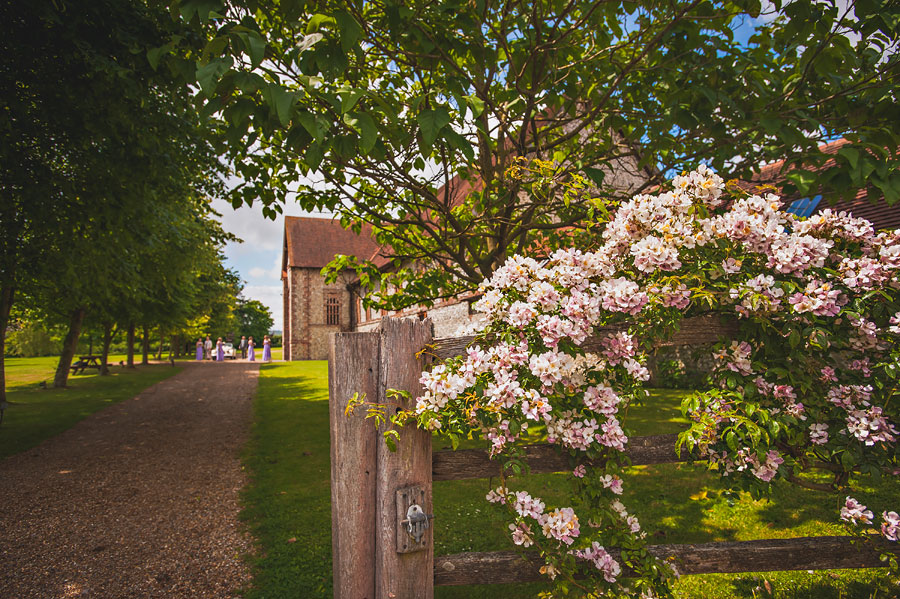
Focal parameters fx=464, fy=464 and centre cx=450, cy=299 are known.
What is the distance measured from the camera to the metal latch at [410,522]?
7.45 feet

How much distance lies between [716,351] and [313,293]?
36849 millimetres

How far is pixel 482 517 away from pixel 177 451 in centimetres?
595

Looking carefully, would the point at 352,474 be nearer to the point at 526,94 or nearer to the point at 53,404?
the point at 526,94

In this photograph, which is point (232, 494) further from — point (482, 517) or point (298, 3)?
point (298, 3)

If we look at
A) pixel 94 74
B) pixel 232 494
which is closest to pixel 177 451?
pixel 232 494

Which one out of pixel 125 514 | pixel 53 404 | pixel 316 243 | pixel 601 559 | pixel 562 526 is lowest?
pixel 125 514

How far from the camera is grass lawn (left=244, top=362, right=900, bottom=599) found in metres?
3.55

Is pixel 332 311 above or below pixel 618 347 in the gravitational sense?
above

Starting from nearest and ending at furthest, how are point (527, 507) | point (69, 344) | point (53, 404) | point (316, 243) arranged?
1. point (527, 507)
2. point (53, 404)
3. point (69, 344)
4. point (316, 243)

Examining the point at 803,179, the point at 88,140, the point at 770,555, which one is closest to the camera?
the point at 770,555

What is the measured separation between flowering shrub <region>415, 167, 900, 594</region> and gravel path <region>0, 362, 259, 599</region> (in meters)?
3.16

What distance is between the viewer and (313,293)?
122ft

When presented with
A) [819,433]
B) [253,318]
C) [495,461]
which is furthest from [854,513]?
[253,318]

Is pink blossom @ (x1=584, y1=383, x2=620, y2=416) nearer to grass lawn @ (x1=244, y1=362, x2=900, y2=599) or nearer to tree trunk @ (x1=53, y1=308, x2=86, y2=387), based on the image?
grass lawn @ (x1=244, y1=362, x2=900, y2=599)
